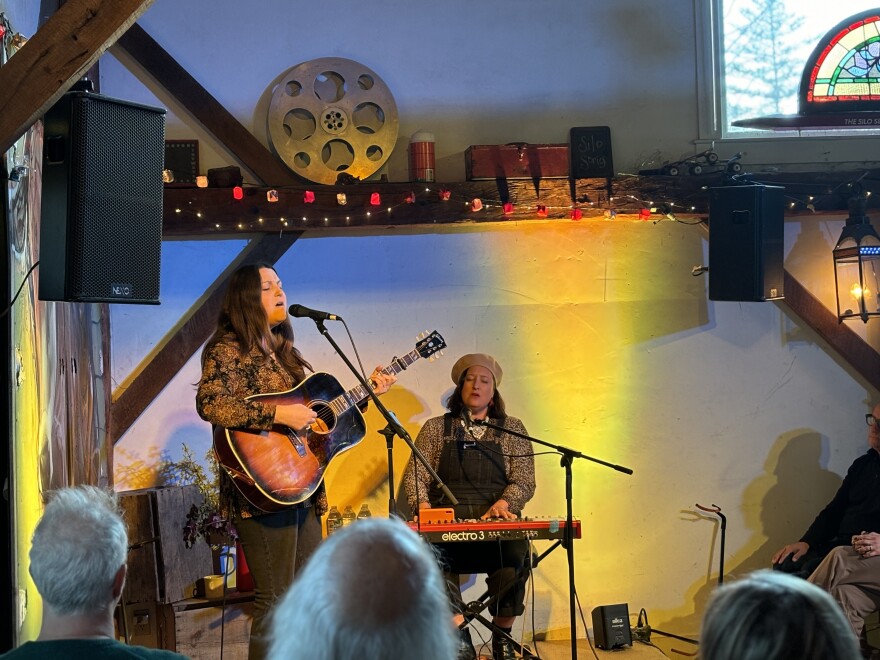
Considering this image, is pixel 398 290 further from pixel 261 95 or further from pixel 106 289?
pixel 106 289

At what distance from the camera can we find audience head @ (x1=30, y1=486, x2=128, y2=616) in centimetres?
184

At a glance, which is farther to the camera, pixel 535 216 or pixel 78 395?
pixel 535 216

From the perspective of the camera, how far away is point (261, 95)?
572 cm

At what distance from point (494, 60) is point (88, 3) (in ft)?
12.1

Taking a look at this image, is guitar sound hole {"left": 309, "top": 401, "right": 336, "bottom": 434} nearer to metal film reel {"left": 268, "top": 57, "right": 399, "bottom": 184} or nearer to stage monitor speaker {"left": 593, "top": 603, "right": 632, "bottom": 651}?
metal film reel {"left": 268, "top": 57, "right": 399, "bottom": 184}

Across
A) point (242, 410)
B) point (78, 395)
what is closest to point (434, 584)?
point (242, 410)

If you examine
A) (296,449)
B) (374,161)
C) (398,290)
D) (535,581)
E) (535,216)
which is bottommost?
(535,581)

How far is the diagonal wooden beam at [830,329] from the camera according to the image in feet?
19.4

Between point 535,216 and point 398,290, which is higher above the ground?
point 535,216

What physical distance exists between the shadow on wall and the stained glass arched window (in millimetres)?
1983

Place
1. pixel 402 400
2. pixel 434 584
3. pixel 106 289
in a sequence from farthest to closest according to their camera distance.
Result: 1. pixel 402 400
2. pixel 106 289
3. pixel 434 584

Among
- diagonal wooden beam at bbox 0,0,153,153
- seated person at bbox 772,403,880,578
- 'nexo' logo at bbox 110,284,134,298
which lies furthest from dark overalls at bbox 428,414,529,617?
diagonal wooden beam at bbox 0,0,153,153

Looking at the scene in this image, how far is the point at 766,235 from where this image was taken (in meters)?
5.36

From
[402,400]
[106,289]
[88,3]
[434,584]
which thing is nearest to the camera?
[434,584]
